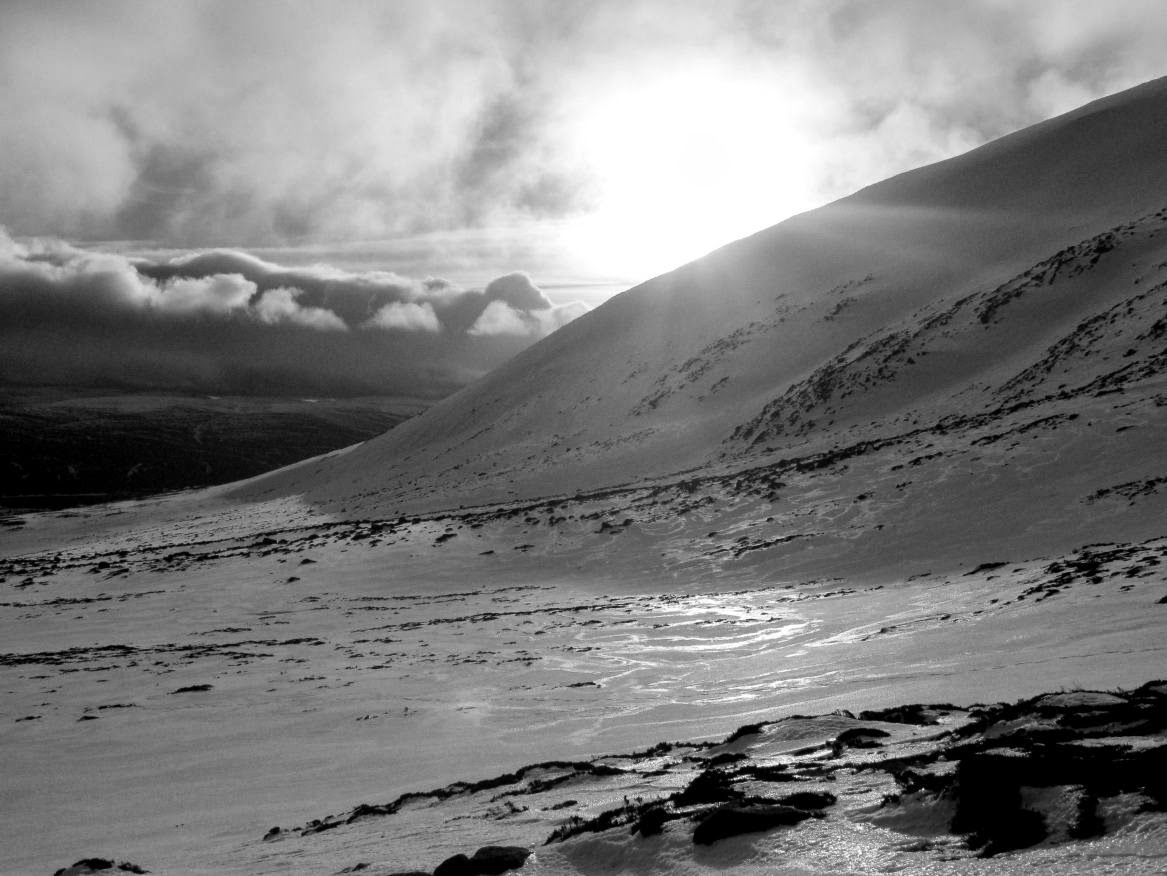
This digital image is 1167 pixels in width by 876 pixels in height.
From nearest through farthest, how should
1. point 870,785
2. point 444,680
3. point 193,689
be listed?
point 870,785 → point 444,680 → point 193,689

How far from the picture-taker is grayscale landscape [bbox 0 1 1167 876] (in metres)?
6.03

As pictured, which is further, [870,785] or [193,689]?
[193,689]

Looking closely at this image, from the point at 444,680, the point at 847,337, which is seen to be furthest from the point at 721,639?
the point at 847,337

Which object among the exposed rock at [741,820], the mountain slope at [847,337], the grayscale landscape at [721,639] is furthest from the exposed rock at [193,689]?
the mountain slope at [847,337]

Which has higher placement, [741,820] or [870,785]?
[741,820]

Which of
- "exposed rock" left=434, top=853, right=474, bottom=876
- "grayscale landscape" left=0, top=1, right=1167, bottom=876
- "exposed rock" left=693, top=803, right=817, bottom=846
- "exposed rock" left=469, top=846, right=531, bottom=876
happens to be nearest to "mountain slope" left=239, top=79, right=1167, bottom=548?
"grayscale landscape" left=0, top=1, right=1167, bottom=876

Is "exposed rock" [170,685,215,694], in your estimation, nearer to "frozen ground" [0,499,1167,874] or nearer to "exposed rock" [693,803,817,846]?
"frozen ground" [0,499,1167,874]

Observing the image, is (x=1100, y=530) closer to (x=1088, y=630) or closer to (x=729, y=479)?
(x=1088, y=630)

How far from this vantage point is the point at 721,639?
17.4m

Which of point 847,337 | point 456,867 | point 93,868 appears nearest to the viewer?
point 456,867

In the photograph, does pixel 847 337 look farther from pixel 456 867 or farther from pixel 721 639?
pixel 456 867

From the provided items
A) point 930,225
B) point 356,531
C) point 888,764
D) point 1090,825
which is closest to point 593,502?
point 356,531

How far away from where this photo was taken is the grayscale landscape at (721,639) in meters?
6.03

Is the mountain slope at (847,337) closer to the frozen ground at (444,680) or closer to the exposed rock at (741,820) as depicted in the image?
the frozen ground at (444,680)
